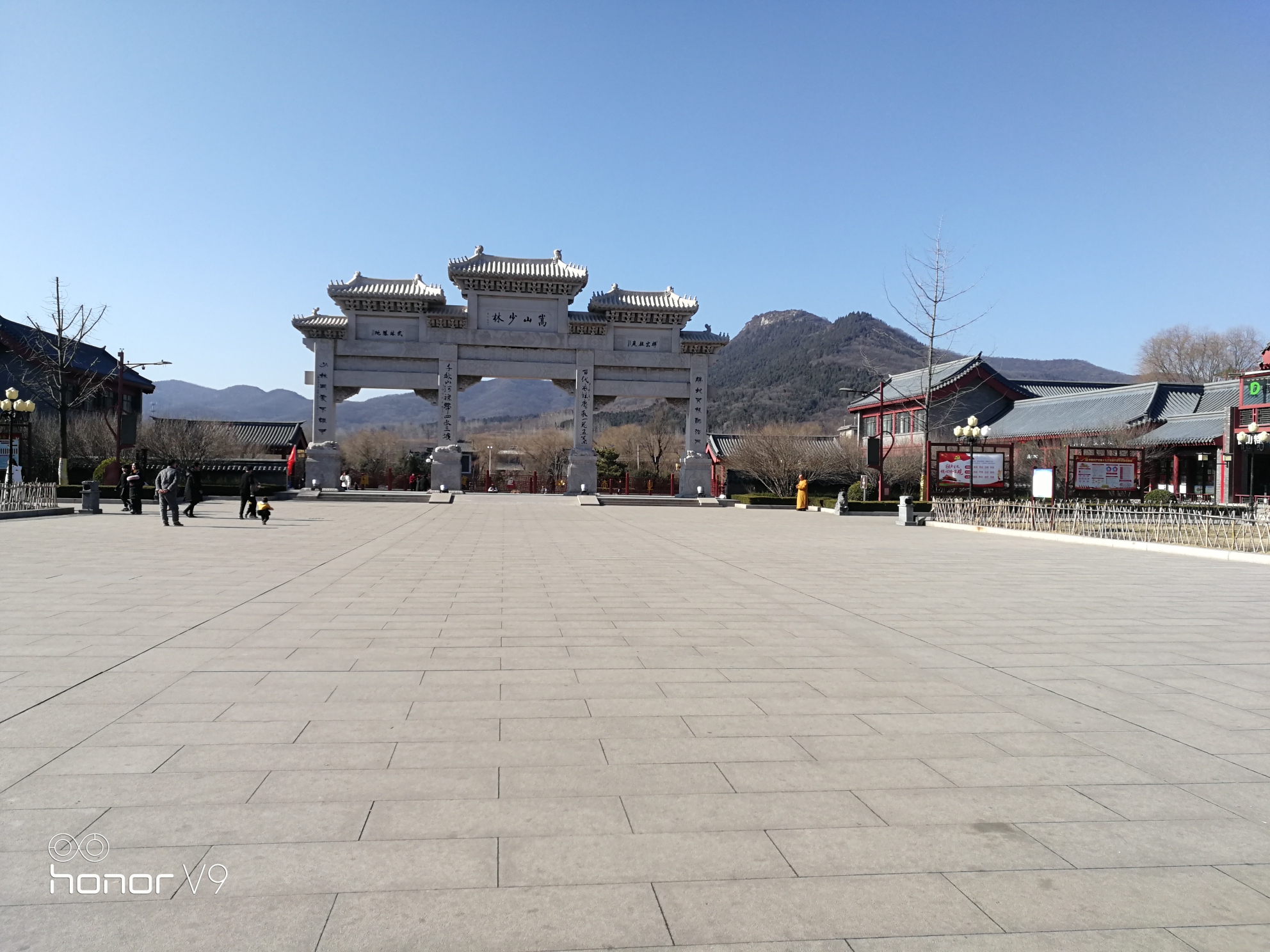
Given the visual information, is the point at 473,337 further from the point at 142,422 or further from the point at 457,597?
the point at 457,597

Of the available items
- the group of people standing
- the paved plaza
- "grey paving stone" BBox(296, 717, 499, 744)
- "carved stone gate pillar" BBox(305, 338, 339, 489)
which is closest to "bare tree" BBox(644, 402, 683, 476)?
"carved stone gate pillar" BBox(305, 338, 339, 489)

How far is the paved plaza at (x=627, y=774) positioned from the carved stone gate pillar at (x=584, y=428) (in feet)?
107

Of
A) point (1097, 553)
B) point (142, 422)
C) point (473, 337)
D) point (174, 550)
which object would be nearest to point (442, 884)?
point (174, 550)

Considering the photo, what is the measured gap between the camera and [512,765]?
3910 millimetres

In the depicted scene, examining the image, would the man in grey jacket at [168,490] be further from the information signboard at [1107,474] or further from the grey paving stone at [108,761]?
the information signboard at [1107,474]

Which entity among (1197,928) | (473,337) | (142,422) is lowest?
(1197,928)

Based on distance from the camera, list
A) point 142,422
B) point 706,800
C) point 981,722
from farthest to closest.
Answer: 1. point 142,422
2. point 981,722
3. point 706,800

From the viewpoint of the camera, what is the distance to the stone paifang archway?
1606 inches

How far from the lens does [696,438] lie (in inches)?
1674

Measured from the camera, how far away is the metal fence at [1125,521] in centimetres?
1652

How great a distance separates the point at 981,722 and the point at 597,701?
2177 mm

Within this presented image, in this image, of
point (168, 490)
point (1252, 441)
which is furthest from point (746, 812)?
point (1252, 441)

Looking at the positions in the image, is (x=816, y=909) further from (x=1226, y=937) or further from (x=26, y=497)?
(x=26, y=497)

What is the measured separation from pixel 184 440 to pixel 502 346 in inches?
627
